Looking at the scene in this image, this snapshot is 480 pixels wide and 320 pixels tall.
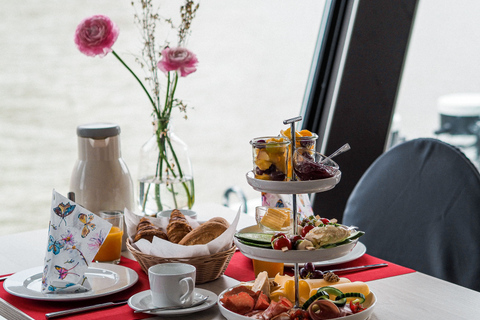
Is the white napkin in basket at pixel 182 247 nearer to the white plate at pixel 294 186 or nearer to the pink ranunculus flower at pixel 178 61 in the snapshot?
the white plate at pixel 294 186

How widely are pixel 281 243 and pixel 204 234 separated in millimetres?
320

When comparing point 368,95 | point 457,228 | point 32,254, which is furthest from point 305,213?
point 368,95

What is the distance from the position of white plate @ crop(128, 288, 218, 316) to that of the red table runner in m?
0.01

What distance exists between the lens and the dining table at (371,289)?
100cm

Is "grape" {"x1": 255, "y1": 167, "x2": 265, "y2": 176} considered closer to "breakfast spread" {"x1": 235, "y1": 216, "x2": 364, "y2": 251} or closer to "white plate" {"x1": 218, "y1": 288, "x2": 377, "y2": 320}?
"breakfast spread" {"x1": 235, "y1": 216, "x2": 364, "y2": 251}

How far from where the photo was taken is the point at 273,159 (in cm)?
90

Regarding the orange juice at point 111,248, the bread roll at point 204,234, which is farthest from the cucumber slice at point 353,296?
the orange juice at point 111,248

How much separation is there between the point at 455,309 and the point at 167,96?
79cm

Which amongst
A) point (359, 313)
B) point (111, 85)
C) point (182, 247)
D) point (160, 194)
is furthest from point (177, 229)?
point (111, 85)

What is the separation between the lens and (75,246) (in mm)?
1095

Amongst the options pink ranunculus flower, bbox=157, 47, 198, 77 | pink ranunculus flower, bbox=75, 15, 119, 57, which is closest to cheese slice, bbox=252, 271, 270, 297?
pink ranunculus flower, bbox=157, 47, 198, 77

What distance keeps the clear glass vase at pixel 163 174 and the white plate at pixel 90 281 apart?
25 centimetres

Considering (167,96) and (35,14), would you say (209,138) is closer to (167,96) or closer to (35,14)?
(35,14)

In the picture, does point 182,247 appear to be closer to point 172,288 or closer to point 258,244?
point 172,288
